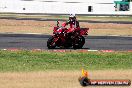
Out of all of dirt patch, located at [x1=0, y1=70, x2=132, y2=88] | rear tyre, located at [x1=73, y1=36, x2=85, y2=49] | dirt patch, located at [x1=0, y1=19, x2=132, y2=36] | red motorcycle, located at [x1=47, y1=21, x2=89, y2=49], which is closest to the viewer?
dirt patch, located at [x1=0, y1=70, x2=132, y2=88]

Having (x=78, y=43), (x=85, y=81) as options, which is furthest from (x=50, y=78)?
(x=78, y=43)

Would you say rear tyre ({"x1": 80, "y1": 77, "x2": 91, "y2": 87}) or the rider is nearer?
rear tyre ({"x1": 80, "y1": 77, "x2": 91, "y2": 87})

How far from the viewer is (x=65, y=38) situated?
81.4 ft

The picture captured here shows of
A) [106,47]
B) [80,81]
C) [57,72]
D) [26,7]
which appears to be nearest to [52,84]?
[80,81]

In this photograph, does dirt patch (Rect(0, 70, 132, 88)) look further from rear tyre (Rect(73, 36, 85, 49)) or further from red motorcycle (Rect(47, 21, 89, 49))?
rear tyre (Rect(73, 36, 85, 49))

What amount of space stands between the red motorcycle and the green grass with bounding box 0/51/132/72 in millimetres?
1894

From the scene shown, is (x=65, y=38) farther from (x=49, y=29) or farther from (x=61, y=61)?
(x=49, y=29)

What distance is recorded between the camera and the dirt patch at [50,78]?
1416cm

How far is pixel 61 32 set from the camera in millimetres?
24422

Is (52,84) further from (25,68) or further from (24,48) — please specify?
(24,48)

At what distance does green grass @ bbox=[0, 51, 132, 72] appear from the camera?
1817 centimetres

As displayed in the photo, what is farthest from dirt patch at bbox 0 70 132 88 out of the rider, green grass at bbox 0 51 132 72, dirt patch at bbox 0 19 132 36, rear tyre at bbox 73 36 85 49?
dirt patch at bbox 0 19 132 36

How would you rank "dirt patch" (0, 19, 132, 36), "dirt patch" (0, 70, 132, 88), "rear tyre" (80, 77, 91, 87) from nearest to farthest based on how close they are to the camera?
"rear tyre" (80, 77, 91, 87) → "dirt patch" (0, 70, 132, 88) → "dirt patch" (0, 19, 132, 36)

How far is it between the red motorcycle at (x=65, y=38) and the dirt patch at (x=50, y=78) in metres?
7.67
